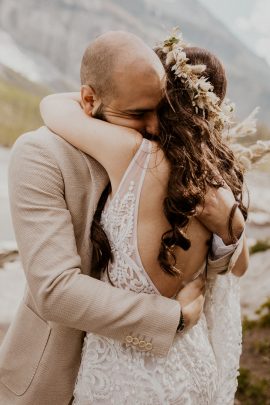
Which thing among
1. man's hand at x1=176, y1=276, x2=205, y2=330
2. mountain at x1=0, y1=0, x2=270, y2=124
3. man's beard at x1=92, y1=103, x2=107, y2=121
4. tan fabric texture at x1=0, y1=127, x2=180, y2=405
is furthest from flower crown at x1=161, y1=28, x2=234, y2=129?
mountain at x1=0, y1=0, x2=270, y2=124

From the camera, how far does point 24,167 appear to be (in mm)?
1586

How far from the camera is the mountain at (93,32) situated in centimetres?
9581

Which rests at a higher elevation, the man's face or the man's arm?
the man's face

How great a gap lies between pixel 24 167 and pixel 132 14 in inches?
5072

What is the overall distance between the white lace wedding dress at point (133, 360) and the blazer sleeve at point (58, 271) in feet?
0.27

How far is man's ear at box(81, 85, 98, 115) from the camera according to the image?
1.62 meters

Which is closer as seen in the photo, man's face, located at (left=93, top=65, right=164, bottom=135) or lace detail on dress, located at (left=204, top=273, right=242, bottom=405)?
man's face, located at (left=93, top=65, right=164, bottom=135)

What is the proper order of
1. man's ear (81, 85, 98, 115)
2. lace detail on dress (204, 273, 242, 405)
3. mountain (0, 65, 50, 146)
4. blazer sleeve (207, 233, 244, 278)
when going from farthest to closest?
mountain (0, 65, 50, 146), lace detail on dress (204, 273, 242, 405), blazer sleeve (207, 233, 244, 278), man's ear (81, 85, 98, 115)

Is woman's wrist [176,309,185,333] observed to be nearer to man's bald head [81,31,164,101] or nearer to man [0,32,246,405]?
man [0,32,246,405]

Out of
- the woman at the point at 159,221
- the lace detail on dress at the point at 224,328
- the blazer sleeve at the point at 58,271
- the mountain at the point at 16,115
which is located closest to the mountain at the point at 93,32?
the mountain at the point at 16,115

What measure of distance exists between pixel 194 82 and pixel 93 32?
113 metres

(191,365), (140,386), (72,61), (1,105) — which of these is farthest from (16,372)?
(72,61)

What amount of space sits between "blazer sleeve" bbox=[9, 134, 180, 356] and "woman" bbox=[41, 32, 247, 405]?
0.08 meters

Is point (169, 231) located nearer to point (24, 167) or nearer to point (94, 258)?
point (94, 258)
